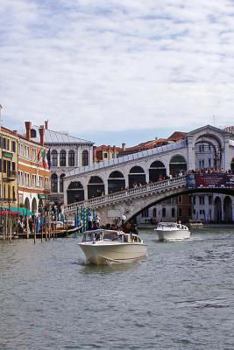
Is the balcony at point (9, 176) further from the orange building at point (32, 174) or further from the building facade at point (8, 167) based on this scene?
the orange building at point (32, 174)

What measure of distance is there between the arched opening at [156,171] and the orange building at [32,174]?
21.1 ft

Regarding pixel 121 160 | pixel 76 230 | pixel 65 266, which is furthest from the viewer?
pixel 121 160

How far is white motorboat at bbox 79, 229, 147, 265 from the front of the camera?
708 inches

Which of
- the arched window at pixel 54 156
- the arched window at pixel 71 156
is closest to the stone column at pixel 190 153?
the arched window at pixel 71 156

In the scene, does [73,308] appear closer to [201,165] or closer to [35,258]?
[35,258]

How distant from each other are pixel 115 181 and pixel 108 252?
29.2 m

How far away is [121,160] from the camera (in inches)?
1860

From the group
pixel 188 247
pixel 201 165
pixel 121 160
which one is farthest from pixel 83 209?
pixel 201 165

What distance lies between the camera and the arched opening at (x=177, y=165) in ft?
154

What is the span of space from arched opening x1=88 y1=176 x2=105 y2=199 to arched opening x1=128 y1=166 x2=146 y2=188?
1779 millimetres

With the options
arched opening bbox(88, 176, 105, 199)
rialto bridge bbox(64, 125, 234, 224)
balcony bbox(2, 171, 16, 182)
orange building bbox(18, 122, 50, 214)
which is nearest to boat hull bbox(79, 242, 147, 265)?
balcony bbox(2, 171, 16, 182)

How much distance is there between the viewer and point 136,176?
47.2 meters

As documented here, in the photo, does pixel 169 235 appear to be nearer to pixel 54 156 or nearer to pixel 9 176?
pixel 9 176

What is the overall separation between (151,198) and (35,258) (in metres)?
22.8
